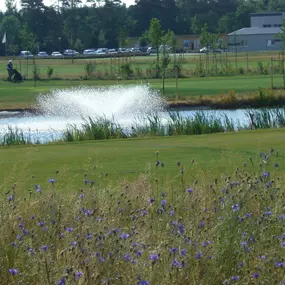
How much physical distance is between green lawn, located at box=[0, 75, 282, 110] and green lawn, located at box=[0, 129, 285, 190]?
27748 mm

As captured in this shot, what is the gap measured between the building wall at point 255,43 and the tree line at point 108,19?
7076mm

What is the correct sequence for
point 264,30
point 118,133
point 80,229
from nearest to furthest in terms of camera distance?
point 80,229
point 118,133
point 264,30

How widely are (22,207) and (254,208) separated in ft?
9.79

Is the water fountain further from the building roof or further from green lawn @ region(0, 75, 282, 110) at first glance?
the building roof

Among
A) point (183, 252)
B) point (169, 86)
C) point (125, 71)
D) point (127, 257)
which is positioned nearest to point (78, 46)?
point (125, 71)

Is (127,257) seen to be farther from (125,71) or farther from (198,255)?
(125,71)

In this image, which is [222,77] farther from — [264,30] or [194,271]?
[264,30]

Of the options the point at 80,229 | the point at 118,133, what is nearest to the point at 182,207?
the point at 80,229

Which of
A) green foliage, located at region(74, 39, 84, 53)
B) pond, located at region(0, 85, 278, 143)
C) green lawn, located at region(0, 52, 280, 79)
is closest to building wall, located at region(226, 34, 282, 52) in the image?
green foliage, located at region(74, 39, 84, 53)

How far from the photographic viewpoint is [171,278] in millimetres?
8570

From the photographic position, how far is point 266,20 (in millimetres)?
146375

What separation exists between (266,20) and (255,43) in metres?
9.62

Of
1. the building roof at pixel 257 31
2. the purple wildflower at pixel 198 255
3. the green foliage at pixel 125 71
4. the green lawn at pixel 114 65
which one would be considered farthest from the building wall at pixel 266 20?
the purple wildflower at pixel 198 255

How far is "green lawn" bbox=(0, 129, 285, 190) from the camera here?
1588 centimetres
